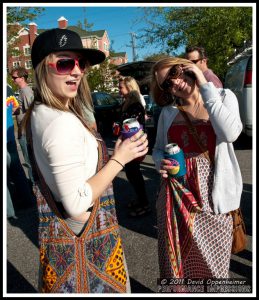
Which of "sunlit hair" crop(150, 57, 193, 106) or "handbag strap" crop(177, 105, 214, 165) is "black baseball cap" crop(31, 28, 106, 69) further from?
"handbag strap" crop(177, 105, 214, 165)

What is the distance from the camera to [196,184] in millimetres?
1938

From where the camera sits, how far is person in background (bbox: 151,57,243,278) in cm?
189

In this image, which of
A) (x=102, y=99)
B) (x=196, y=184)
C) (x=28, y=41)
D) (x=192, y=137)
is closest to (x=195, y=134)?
(x=192, y=137)

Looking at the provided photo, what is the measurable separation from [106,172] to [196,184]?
832mm

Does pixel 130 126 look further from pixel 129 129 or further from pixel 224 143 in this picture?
pixel 224 143

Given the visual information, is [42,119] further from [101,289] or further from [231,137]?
[231,137]

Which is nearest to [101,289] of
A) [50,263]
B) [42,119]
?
[50,263]

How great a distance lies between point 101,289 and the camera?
1.44 m

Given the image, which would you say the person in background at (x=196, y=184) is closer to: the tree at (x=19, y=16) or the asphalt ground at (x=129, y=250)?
the asphalt ground at (x=129, y=250)

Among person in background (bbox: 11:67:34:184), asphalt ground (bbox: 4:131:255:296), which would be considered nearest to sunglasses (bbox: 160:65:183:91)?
asphalt ground (bbox: 4:131:255:296)

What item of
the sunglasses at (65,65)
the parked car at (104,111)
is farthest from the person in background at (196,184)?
the parked car at (104,111)

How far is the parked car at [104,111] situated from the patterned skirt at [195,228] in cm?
853

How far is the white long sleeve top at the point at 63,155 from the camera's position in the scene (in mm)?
1170

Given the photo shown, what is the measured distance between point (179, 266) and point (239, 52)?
35.4 feet
